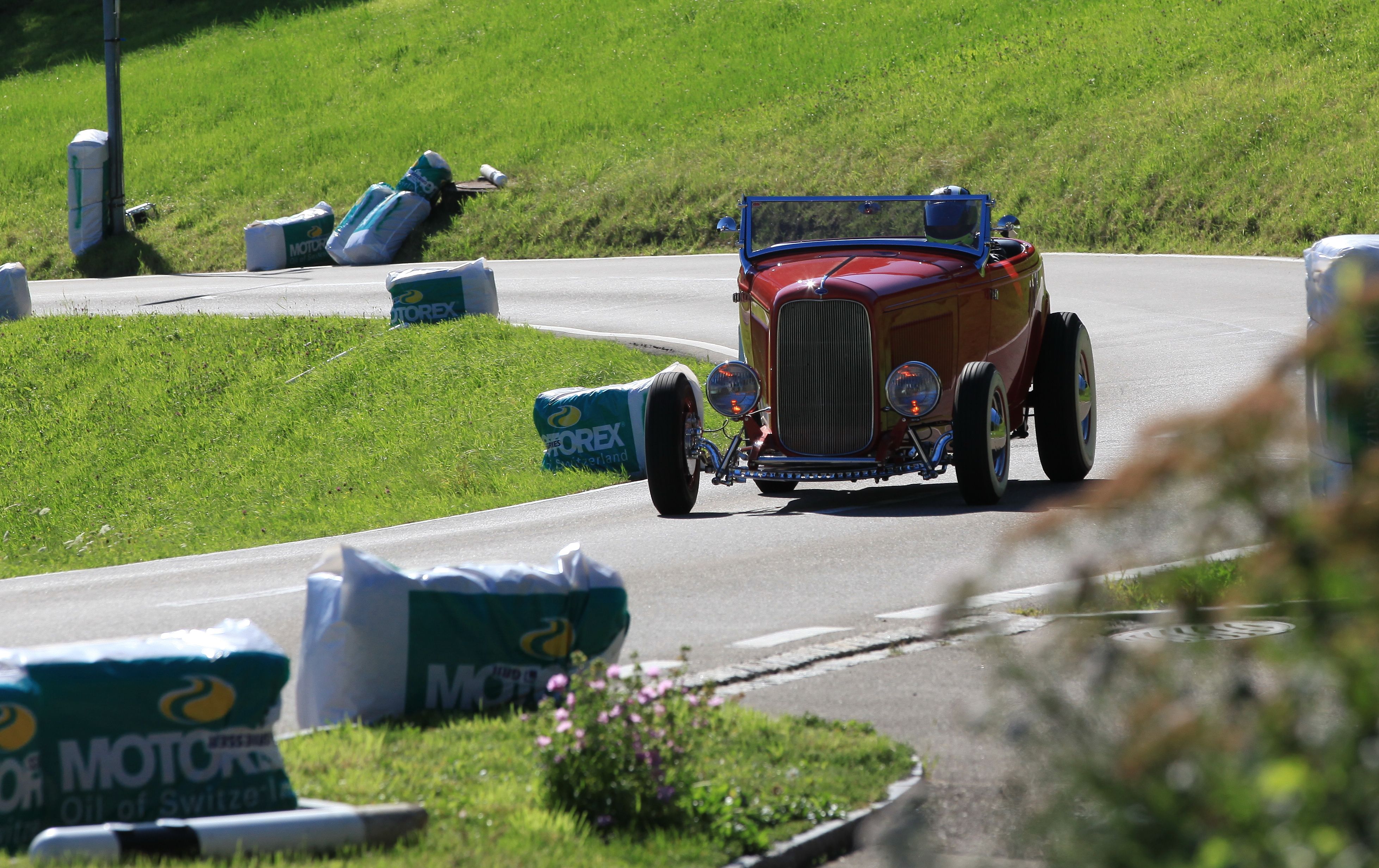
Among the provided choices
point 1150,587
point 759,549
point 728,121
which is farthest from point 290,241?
point 1150,587

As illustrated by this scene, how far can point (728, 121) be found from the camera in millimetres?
33531

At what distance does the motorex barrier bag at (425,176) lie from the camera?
31.1 metres

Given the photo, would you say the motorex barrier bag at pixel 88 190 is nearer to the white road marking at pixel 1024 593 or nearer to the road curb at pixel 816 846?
the white road marking at pixel 1024 593

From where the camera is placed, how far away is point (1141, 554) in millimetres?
8359

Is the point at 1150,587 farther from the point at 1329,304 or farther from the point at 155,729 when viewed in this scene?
the point at 155,729

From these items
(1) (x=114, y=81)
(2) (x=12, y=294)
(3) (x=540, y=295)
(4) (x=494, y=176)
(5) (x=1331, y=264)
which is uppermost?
(1) (x=114, y=81)

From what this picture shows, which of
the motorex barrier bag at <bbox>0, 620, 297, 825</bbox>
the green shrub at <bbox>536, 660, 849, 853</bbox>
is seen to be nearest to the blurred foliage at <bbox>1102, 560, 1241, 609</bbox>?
the green shrub at <bbox>536, 660, 849, 853</bbox>

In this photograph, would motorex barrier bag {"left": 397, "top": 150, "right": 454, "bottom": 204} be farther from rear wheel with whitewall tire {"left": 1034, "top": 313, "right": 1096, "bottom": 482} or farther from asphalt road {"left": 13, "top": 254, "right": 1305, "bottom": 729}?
rear wheel with whitewall tire {"left": 1034, "top": 313, "right": 1096, "bottom": 482}

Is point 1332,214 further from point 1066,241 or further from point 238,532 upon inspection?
point 238,532

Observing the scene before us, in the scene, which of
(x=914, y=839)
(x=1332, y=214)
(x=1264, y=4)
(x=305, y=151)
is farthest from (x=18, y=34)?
(x=914, y=839)

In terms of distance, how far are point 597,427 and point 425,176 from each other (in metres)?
18.9

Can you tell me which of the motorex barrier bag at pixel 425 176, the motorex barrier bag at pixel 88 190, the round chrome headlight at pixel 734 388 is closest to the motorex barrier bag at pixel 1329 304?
the round chrome headlight at pixel 734 388

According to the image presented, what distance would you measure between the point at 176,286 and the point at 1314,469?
27581 mm

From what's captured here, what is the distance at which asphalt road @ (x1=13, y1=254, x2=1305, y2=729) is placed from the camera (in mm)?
8031
